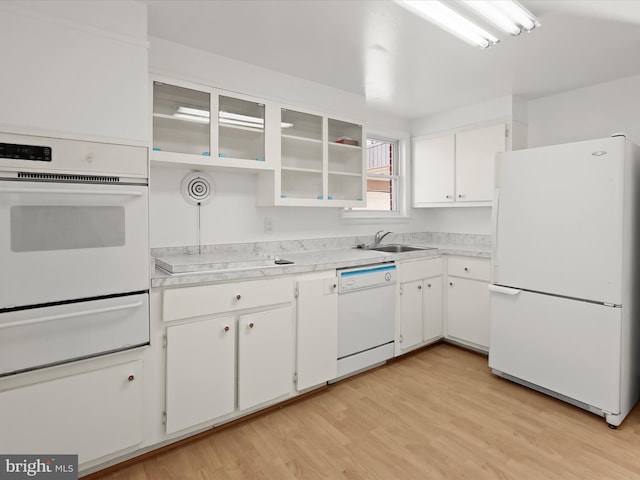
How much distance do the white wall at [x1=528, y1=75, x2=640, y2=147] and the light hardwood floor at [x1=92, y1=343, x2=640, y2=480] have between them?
7.38ft

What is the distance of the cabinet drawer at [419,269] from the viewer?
312 cm

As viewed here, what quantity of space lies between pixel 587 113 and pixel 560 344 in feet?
6.93

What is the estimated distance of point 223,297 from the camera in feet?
6.72

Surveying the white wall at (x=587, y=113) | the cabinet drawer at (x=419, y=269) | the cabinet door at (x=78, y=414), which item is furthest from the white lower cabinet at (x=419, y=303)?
the cabinet door at (x=78, y=414)

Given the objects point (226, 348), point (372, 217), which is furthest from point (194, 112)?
point (372, 217)

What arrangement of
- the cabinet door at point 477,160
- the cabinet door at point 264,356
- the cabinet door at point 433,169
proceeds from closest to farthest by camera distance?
the cabinet door at point 264,356 < the cabinet door at point 477,160 < the cabinet door at point 433,169

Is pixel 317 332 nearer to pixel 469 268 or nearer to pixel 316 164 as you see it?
pixel 316 164

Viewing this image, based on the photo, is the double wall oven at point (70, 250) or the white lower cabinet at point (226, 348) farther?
the white lower cabinet at point (226, 348)

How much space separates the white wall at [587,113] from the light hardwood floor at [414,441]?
225cm

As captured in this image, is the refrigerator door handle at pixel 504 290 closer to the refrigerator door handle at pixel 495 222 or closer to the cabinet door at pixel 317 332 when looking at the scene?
the refrigerator door handle at pixel 495 222

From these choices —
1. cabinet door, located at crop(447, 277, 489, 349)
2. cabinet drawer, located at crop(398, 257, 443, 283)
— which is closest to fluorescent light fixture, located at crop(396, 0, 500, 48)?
cabinet drawer, located at crop(398, 257, 443, 283)

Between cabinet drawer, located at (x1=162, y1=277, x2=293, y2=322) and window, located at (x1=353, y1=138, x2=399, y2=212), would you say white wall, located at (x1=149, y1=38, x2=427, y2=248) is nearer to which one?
cabinet drawer, located at (x1=162, y1=277, x2=293, y2=322)

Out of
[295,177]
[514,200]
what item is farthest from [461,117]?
[295,177]

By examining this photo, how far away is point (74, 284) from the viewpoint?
1.62 meters
